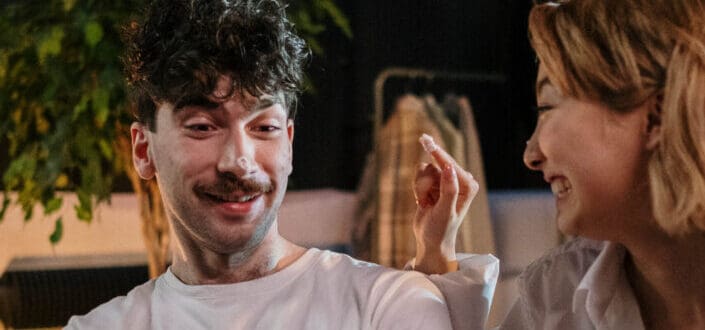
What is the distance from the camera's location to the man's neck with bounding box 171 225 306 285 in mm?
1160

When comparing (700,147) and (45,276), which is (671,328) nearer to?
(700,147)

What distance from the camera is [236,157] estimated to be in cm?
110

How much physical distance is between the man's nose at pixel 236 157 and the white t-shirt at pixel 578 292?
43 centimetres

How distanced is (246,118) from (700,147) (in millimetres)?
513

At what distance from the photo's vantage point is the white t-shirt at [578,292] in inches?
46.8

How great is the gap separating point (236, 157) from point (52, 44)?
0.91 meters

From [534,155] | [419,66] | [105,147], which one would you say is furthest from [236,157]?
[419,66]

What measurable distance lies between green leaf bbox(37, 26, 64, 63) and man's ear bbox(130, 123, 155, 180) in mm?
725

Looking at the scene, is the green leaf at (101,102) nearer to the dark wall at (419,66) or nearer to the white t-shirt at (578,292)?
the white t-shirt at (578,292)

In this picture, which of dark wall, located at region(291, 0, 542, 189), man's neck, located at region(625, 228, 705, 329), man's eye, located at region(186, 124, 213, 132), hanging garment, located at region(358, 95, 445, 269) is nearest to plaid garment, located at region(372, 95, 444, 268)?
hanging garment, located at region(358, 95, 445, 269)

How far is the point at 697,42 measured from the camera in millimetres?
1001

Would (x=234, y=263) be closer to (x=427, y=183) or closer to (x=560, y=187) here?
(x=427, y=183)

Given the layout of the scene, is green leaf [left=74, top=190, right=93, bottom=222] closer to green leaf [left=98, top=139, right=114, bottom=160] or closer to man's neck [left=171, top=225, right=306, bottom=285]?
green leaf [left=98, top=139, right=114, bottom=160]

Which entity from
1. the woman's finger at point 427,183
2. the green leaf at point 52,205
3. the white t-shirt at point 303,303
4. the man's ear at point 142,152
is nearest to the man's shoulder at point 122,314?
the white t-shirt at point 303,303
